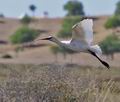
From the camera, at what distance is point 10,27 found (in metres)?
129

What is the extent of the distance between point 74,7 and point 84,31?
423 feet

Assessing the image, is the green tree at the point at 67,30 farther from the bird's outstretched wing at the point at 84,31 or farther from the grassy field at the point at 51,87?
the grassy field at the point at 51,87

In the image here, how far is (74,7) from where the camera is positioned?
139 meters

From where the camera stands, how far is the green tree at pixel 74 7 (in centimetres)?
13712

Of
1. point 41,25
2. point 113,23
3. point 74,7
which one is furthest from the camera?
point 74,7

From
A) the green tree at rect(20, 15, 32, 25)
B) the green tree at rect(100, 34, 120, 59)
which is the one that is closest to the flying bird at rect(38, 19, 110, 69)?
the green tree at rect(100, 34, 120, 59)

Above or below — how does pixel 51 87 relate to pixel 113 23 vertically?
below

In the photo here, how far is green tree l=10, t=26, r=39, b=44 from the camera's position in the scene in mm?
110188

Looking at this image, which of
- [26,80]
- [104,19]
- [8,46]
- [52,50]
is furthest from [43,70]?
[104,19]

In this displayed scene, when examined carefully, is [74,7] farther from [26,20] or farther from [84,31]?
[84,31]

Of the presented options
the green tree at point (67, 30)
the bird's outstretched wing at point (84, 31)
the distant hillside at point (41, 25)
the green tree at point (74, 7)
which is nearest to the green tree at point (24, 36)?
the green tree at point (67, 30)

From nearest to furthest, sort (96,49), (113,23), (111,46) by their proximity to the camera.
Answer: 1. (96,49)
2. (111,46)
3. (113,23)

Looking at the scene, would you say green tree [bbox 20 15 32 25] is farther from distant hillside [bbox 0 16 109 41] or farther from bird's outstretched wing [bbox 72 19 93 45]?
bird's outstretched wing [bbox 72 19 93 45]

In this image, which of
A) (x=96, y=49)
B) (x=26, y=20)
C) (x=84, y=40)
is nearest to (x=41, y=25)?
(x=26, y=20)
